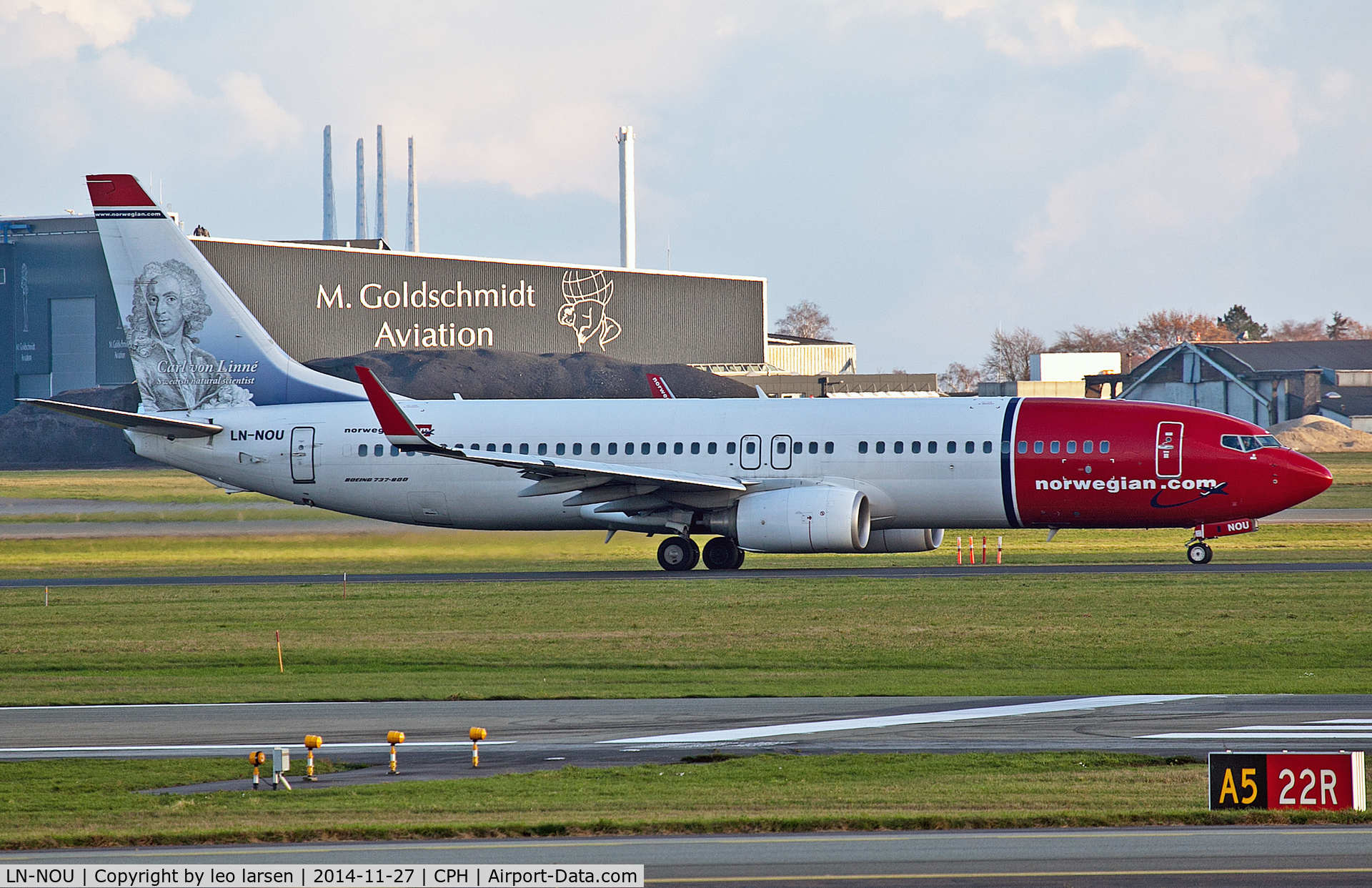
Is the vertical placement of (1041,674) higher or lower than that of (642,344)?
lower

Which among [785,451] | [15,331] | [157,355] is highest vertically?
[15,331]

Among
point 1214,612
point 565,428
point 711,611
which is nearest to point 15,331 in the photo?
point 565,428

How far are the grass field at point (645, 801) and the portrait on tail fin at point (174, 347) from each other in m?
26.1

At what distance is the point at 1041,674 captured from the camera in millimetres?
21422

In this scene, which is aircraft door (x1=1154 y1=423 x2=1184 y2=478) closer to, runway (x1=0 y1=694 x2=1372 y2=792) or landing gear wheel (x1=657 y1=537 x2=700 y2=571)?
landing gear wheel (x1=657 y1=537 x2=700 y2=571)

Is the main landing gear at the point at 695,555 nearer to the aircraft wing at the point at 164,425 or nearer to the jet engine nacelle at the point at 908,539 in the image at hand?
the jet engine nacelle at the point at 908,539

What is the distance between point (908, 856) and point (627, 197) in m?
129

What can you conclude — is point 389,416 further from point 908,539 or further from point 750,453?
point 908,539

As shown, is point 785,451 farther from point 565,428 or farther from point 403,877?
point 403,877

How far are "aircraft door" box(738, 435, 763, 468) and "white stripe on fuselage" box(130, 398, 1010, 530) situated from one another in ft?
0.28

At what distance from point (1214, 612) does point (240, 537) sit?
28315mm

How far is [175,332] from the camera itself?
41062 mm

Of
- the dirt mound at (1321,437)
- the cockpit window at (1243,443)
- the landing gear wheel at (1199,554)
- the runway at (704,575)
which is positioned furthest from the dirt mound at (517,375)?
the cockpit window at (1243,443)

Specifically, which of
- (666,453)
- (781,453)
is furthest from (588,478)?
(781,453)
